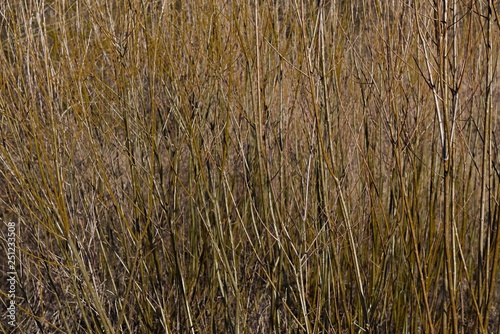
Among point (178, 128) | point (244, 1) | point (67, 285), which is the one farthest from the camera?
point (67, 285)

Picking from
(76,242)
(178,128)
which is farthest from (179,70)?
(76,242)

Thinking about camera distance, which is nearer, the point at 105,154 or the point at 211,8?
the point at 211,8

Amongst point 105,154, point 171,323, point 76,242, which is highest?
point 105,154

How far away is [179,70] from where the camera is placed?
2596 mm

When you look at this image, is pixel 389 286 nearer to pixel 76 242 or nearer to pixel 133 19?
pixel 76 242

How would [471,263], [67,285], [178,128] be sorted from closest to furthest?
[178,128] < [67,285] < [471,263]

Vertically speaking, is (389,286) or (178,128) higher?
(178,128)

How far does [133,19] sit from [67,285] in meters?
1.37

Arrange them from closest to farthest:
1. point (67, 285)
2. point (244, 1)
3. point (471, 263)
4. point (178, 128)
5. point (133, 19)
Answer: point (244, 1) < point (133, 19) < point (178, 128) < point (67, 285) < point (471, 263)

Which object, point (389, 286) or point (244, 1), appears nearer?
point (244, 1)

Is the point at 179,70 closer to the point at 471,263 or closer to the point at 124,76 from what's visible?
the point at 124,76

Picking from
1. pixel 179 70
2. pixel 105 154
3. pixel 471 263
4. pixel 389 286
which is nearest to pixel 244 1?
pixel 179 70

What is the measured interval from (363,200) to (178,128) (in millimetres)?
929

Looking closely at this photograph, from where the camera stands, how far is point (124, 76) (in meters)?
2.40
